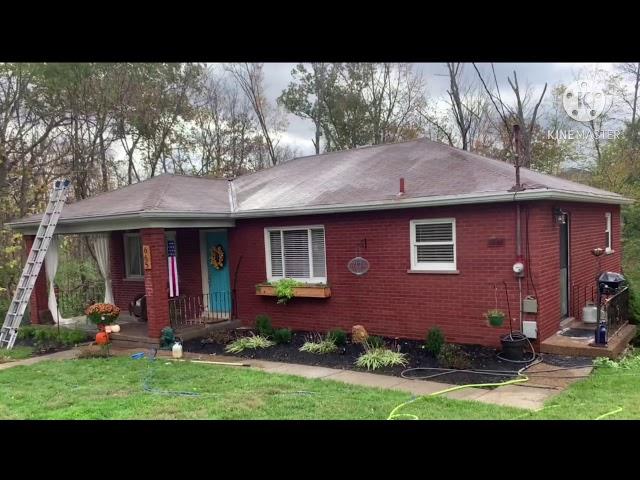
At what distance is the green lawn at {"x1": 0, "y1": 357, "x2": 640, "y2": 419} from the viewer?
5.46m

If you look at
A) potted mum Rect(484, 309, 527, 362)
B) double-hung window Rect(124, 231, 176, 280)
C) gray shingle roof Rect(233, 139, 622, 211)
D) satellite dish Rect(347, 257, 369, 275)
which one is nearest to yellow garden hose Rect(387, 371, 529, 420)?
potted mum Rect(484, 309, 527, 362)

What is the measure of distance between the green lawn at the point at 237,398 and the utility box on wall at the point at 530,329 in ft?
4.13

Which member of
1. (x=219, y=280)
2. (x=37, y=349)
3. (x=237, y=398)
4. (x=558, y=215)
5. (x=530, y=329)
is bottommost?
(x=37, y=349)

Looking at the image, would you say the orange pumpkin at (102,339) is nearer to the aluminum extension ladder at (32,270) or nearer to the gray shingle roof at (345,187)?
the gray shingle roof at (345,187)

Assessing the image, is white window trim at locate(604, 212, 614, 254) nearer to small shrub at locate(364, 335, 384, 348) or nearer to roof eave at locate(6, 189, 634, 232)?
roof eave at locate(6, 189, 634, 232)

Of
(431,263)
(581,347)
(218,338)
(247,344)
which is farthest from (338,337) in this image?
(581,347)

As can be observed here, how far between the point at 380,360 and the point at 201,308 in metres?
5.92

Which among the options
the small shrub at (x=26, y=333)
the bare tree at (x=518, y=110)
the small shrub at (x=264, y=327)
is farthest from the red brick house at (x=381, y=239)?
the bare tree at (x=518, y=110)

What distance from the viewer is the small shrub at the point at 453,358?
7.59 metres

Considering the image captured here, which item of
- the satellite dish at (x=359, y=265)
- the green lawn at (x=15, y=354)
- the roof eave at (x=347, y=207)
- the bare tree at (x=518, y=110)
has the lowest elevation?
the green lawn at (x=15, y=354)

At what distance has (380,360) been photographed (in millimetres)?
7996

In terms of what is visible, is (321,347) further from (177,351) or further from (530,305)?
(530,305)
